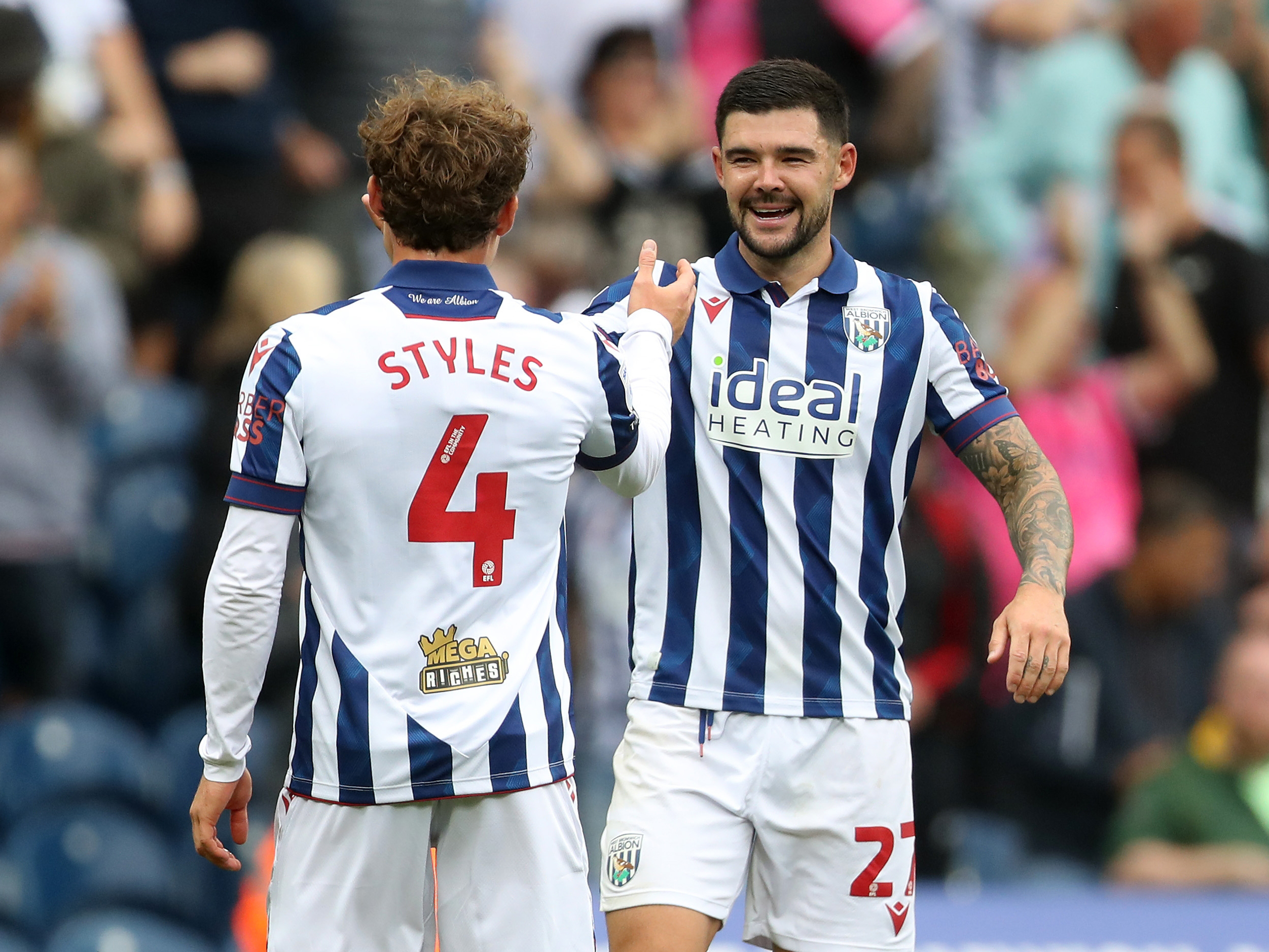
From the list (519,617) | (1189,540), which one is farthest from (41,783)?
(1189,540)

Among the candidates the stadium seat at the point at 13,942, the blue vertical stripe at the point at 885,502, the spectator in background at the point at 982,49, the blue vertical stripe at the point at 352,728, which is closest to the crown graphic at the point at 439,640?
the blue vertical stripe at the point at 352,728

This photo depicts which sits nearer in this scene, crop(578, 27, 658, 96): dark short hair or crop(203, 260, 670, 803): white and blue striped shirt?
crop(203, 260, 670, 803): white and blue striped shirt

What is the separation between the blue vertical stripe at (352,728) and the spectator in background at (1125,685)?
469 centimetres

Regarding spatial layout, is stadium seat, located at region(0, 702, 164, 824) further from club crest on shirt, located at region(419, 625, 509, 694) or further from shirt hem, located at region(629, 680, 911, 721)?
club crest on shirt, located at region(419, 625, 509, 694)

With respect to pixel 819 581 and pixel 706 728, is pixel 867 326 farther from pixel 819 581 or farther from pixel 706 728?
pixel 706 728

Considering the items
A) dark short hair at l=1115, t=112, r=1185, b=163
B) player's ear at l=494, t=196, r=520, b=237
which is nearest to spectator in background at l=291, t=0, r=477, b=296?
dark short hair at l=1115, t=112, r=1185, b=163

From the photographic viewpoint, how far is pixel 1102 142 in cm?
894

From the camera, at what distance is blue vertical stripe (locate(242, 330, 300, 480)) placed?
3.23 m

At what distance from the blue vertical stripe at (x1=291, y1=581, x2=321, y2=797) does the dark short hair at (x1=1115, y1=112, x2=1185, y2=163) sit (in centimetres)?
647

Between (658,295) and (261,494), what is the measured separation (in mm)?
1093

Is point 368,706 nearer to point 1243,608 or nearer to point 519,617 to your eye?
point 519,617

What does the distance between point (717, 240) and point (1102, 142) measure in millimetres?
2328

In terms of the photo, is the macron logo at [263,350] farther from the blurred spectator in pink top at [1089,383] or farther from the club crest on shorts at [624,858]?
the blurred spectator in pink top at [1089,383]

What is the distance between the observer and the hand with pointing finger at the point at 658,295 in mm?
3855
